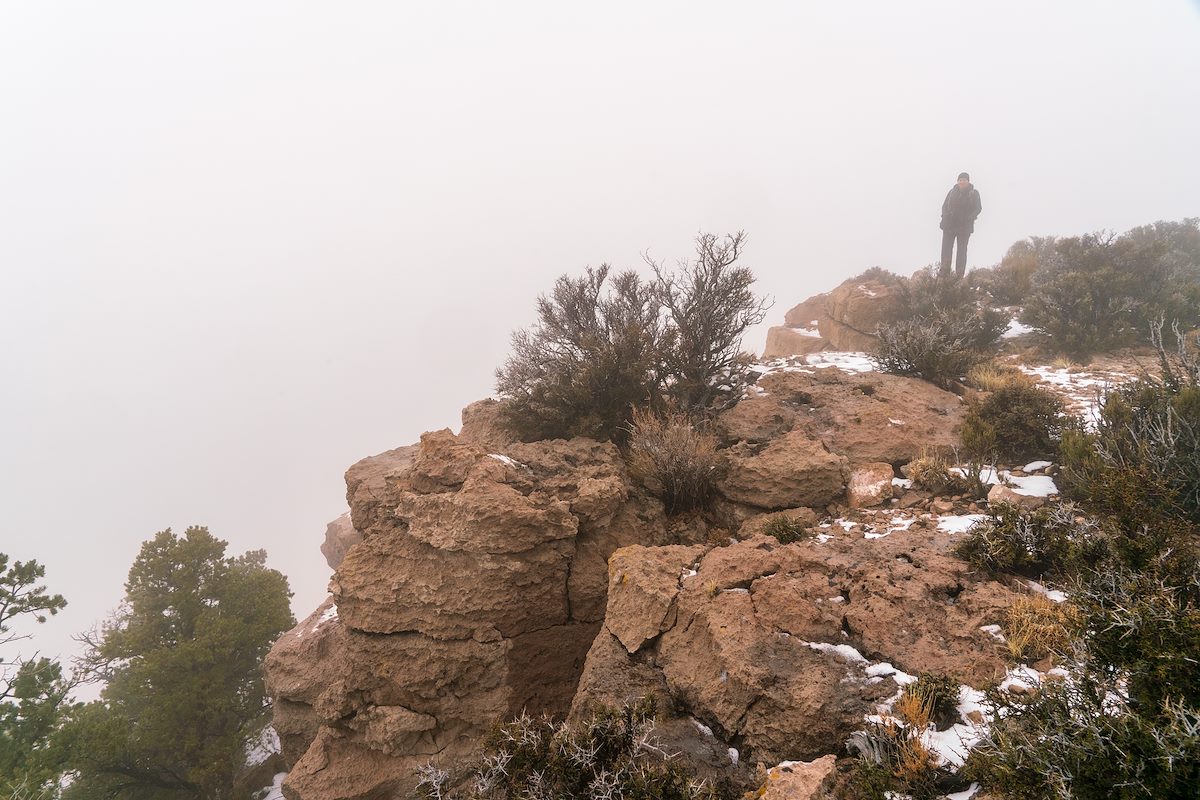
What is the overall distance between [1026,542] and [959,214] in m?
16.8

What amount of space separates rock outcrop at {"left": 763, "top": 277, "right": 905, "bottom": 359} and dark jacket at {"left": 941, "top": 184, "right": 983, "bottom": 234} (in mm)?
2506

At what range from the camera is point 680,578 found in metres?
5.11

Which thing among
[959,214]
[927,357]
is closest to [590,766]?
[927,357]

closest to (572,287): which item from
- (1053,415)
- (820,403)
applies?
(820,403)

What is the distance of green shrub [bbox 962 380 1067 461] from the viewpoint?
21.2ft

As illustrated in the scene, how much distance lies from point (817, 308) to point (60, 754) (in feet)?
80.3

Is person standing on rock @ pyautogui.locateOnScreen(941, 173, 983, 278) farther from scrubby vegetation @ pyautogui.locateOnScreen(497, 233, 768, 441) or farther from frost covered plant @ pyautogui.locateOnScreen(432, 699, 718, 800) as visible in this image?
frost covered plant @ pyautogui.locateOnScreen(432, 699, 718, 800)

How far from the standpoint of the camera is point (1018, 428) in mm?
6621

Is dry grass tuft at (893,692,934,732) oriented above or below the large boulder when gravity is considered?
below

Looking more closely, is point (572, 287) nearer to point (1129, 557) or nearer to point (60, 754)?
point (1129, 557)

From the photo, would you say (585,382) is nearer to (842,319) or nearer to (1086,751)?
(1086,751)

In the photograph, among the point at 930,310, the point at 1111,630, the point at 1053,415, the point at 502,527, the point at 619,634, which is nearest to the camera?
the point at 1111,630

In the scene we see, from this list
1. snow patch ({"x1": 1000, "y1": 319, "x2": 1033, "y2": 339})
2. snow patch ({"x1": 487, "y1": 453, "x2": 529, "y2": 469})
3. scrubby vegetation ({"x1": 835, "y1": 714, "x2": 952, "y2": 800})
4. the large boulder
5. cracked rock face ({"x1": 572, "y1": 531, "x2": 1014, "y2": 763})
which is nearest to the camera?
scrubby vegetation ({"x1": 835, "y1": 714, "x2": 952, "y2": 800})

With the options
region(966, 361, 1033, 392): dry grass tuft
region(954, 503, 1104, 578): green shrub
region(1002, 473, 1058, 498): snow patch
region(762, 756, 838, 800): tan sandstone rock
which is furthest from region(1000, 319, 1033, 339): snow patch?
region(762, 756, 838, 800): tan sandstone rock
